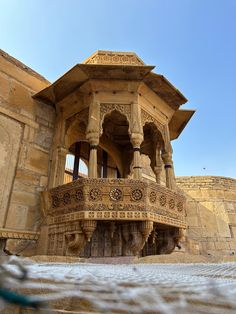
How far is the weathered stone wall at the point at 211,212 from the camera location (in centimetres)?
931

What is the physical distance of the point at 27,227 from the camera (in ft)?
16.0

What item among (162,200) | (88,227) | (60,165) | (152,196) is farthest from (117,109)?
(88,227)

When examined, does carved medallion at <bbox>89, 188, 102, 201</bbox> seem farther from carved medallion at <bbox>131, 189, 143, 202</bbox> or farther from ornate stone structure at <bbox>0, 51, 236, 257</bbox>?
carved medallion at <bbox>131, 189, 143, 202</bbox>

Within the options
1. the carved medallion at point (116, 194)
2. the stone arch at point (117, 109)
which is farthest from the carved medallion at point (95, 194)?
the stone arch at point (117, 109)

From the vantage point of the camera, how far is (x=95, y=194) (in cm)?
446

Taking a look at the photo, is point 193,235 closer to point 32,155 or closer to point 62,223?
point 62,223

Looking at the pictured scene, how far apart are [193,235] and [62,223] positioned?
20.3 feet

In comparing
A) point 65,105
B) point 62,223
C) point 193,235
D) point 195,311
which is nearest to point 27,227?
point 62,223

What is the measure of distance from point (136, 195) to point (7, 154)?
277 centimetres

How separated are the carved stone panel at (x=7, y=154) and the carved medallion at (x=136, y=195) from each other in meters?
2.46

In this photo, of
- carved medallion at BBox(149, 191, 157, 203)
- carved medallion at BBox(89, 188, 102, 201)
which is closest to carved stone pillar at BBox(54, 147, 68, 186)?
carved medallion at BBox(89, 188, 102, 201)

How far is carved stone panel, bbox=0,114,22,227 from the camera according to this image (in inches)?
184

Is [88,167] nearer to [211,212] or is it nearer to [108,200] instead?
[108,200]

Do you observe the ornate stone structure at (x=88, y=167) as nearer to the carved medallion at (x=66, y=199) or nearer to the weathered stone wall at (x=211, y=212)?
the carved medallion at (x=66, y=199)
